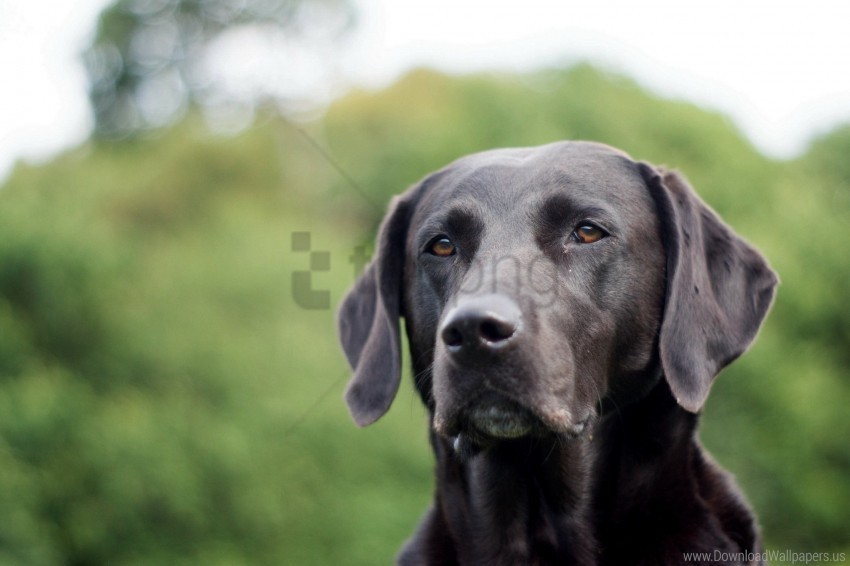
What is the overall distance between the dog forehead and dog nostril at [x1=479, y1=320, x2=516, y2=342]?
772mm

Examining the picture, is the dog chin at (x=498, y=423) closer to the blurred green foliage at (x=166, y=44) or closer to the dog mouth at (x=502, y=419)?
the dog mouth at (x=502, y=419)

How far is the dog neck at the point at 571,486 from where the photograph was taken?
3.60 metres

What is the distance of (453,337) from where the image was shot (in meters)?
3.15

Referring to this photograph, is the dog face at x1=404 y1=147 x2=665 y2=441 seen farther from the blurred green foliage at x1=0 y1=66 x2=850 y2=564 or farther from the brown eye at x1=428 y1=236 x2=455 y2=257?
the blurred green foliage at x1=0 y1=66 x2=850 y2=564

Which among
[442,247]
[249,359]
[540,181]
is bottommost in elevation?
[249,359]

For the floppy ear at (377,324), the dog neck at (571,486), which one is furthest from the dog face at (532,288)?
the dog neck at (571,486)

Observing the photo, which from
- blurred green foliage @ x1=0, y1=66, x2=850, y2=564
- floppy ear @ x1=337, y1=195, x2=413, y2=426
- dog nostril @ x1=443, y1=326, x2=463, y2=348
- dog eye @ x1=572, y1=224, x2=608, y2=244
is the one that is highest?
dog eye @ x1=572, y1=224, x2=608, y2=244

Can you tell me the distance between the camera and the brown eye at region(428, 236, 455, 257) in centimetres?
388

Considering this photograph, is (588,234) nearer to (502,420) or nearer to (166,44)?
(502,420)

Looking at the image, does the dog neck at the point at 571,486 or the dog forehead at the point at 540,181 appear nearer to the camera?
the dog neck at the point at 571,486

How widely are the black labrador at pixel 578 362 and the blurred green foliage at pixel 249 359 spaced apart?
7.31 m

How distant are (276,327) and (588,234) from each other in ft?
36.1

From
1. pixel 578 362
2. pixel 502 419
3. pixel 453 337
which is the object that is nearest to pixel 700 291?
pixel 578 362

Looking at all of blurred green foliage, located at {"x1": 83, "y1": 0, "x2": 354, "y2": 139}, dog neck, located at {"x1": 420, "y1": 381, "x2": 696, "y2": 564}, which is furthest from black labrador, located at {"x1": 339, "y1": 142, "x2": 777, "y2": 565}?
blurred green foliage, located at {"x1": 83, "y1": 0, "x2": 354, "y2": 139}
